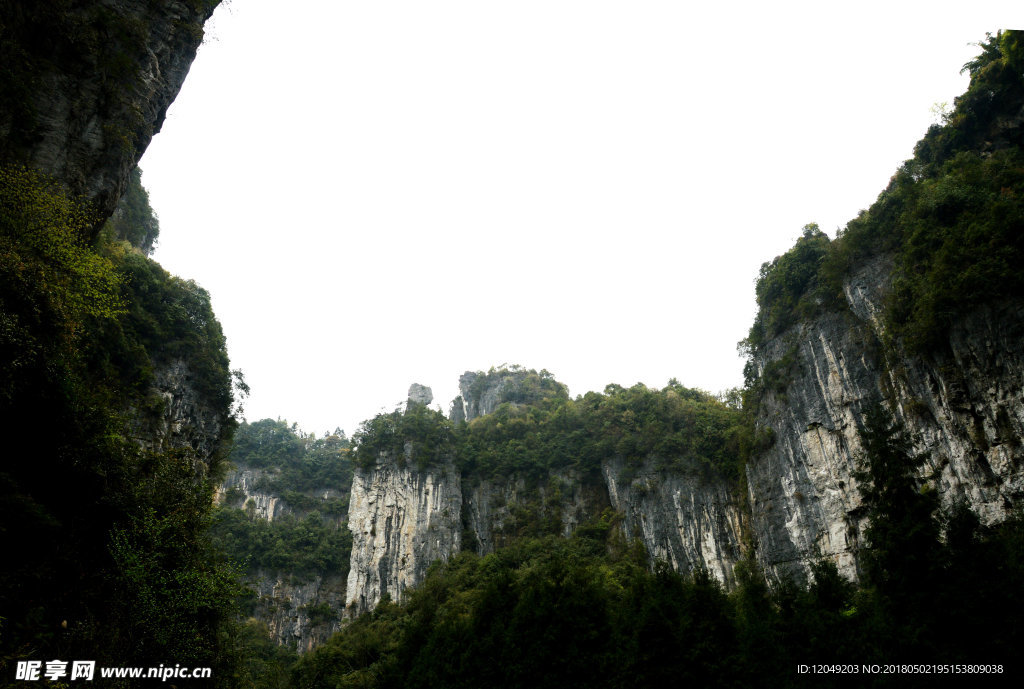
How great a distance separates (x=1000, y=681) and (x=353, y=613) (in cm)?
2992

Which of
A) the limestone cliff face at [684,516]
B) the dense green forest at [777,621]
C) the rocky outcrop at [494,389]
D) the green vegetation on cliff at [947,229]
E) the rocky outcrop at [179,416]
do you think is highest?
the rocky outcrop at [494,389]

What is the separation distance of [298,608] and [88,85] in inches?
1312

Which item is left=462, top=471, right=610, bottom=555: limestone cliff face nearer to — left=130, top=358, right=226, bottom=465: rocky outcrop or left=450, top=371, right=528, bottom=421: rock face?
left=450, top=371, right=528, bottom=421: rock face

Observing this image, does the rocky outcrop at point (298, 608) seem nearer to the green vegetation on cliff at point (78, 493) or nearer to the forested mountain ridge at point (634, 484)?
the forested mountain ridge at point (634, 484)

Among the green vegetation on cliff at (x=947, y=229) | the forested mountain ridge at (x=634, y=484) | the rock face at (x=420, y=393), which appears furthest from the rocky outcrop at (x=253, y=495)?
the green vegetation on cliff at (x=947, y=229)

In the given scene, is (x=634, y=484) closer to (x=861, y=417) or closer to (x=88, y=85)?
(x=861, y=417)

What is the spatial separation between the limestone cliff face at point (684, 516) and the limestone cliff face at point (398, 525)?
418 inches

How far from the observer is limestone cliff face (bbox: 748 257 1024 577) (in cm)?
1446

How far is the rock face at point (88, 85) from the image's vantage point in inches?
406

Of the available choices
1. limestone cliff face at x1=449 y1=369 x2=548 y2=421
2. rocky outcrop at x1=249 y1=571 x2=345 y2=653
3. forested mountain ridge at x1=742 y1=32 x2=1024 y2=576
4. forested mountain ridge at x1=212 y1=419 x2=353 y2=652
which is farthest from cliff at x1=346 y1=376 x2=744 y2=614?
limestone cliff face at x1=449 y1=369 x2=548 y2=421

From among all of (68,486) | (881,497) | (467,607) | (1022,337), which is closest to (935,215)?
(1022,337)

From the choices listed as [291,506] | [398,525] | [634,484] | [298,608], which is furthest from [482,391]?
[634,484]

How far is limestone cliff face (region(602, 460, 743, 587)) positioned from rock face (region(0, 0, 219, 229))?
2716cm

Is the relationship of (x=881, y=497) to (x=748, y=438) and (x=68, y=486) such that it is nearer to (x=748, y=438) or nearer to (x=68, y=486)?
(x=748, y=438)
